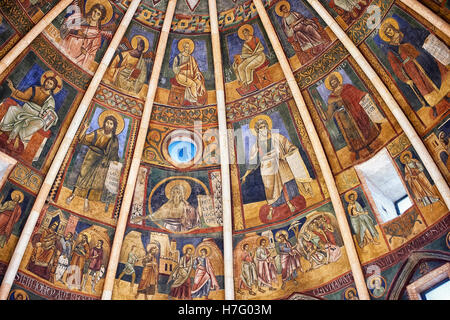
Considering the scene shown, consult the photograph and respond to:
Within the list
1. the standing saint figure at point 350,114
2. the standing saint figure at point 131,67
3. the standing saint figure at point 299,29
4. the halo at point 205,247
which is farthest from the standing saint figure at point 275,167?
the standing saint figure at point 131,67

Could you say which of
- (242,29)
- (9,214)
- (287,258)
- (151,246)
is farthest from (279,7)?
(9,214)

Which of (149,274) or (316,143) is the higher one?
(316,143)

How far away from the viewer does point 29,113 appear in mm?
15086

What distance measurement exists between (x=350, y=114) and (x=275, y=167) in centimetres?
261

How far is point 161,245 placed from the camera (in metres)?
15.9

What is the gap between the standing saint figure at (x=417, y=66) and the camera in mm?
13781

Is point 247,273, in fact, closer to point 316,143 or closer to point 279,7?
point 316,143

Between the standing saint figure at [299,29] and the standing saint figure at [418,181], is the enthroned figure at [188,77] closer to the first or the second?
the standing saint figure at [299,29]

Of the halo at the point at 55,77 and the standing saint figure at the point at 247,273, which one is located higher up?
the halo at the point at 55,77

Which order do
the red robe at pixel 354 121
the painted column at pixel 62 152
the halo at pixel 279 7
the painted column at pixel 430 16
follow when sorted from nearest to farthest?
1. the painted column at pixel 430 16
2. the painted column at pixel 62 152
3. the red robe at pixel 354 121
4. the halo at pixel 279 7

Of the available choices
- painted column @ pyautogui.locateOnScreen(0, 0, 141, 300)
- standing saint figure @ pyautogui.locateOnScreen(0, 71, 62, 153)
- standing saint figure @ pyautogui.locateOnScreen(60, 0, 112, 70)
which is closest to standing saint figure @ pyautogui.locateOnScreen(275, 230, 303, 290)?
painted column @ pyautogui.locateOnScreen(0, 0, 141, 300)

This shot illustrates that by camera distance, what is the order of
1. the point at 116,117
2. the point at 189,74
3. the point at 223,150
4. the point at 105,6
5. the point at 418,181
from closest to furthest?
the point at 418,181
the point at 105,6
the point at 116,117
the point at 223,150
the point at 189,74

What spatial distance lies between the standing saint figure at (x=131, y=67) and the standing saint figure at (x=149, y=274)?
15.5 feet

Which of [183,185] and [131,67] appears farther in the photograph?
[183,185]
